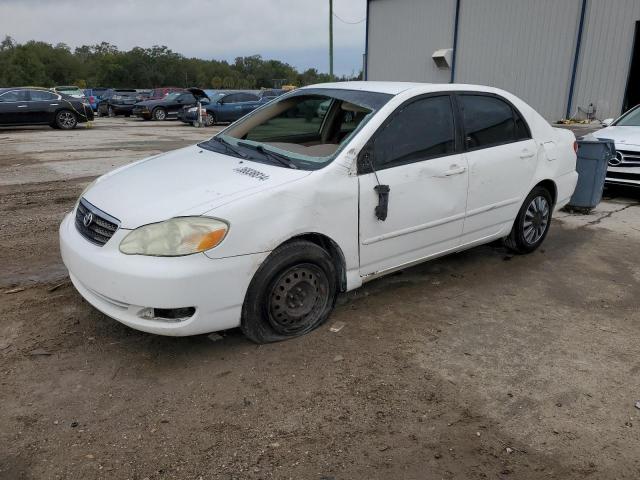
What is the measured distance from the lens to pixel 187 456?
7.97ft

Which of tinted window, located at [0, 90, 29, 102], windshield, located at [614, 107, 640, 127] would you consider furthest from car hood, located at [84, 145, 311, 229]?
tinted window, located at [0, 90, 29, 102]

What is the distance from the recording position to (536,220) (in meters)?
5.12

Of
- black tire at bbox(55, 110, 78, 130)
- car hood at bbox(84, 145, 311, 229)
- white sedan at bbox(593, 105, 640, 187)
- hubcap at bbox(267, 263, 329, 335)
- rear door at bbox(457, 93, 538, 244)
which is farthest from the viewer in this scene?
black tire at bbox(55, 110, 78, 130)

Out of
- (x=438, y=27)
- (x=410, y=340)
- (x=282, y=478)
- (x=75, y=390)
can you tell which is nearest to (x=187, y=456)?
(x=282, y=478)

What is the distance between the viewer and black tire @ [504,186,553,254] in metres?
4.94

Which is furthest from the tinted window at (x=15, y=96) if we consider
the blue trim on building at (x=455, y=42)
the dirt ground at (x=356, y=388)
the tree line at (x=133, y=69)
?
the tree line at (x=133, y=69)

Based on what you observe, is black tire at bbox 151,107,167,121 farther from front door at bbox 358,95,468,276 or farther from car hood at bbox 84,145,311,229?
front door at bbox 358,95,468,276

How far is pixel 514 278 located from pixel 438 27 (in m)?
19.4

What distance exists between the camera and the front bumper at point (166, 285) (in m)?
2.87

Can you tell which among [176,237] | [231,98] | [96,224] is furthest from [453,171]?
[231,98]

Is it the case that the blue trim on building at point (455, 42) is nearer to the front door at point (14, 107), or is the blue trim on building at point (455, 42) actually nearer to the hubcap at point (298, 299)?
the front door at point (14, 107)

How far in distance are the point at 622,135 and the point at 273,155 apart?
6461mm

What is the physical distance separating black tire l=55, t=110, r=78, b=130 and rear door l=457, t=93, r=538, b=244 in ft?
57.8

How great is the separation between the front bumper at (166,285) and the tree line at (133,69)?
8618 cm
